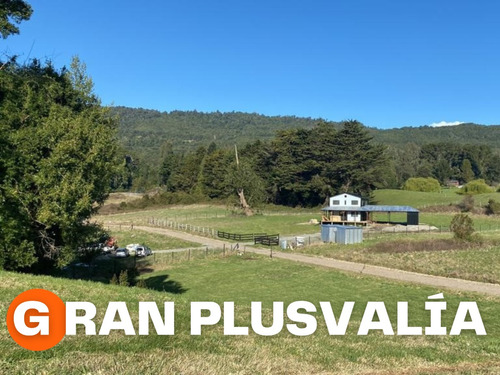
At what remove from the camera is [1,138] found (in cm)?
1922

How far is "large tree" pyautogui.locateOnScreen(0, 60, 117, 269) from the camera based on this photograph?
64.4ft

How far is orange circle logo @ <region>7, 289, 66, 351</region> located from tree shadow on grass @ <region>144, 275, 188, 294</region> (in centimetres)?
1704

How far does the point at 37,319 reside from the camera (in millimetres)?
9383

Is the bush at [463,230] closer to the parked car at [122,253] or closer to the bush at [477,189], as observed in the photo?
the parked car at [122,253]

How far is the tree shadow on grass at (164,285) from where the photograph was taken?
29089mm

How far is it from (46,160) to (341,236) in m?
34.9

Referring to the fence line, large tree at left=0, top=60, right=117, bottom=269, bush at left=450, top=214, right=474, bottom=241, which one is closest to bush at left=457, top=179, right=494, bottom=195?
bush at left=450, top=214, right=474, bottom=241

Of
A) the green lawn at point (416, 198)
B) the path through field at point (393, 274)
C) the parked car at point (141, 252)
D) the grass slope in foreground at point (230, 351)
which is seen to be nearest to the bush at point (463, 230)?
the path through field at point (393, 274)

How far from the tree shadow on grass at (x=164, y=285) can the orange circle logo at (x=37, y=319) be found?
1704 centimetres

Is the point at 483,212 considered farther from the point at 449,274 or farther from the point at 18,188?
the point at 18,188

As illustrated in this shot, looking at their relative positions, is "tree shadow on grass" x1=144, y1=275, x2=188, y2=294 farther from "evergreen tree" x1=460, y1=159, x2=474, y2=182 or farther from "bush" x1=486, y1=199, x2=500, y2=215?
"evergreen tree" x1=460, y1=159, x2=474, y2=182

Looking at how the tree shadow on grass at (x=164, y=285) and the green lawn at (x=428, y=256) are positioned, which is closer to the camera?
the tree shadow on grass at (x=164, y=285)

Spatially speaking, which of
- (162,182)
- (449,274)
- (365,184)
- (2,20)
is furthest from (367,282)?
(162,182)

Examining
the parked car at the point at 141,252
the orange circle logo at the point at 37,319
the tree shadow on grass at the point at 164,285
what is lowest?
the tree shadow on grass at the point at 164,285
